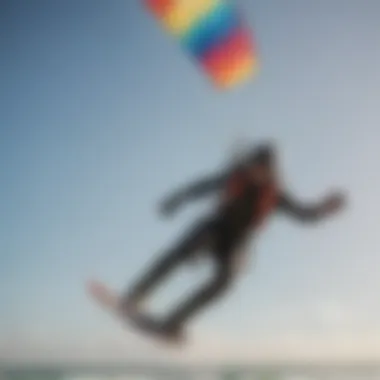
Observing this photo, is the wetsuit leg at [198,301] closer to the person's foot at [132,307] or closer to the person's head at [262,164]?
the person's foot at [132,307]

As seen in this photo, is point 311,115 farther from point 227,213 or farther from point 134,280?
point 134,280

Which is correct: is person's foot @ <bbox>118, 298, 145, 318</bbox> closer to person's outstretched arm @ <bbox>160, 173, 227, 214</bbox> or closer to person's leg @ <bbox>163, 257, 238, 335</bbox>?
person's leg @ <bbox>163, 257, 238, 335</bbox>

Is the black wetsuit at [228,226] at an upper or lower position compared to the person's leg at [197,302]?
upper

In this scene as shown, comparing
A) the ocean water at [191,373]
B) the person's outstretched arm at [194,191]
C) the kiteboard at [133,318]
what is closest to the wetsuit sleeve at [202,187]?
the person's outstretched arm at [194,191]

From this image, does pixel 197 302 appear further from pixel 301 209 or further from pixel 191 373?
pixel 301 209

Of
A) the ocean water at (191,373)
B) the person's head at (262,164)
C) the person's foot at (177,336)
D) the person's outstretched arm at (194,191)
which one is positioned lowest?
the ocean water at (191,373)

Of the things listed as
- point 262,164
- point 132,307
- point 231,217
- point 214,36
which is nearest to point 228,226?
point 231,217
